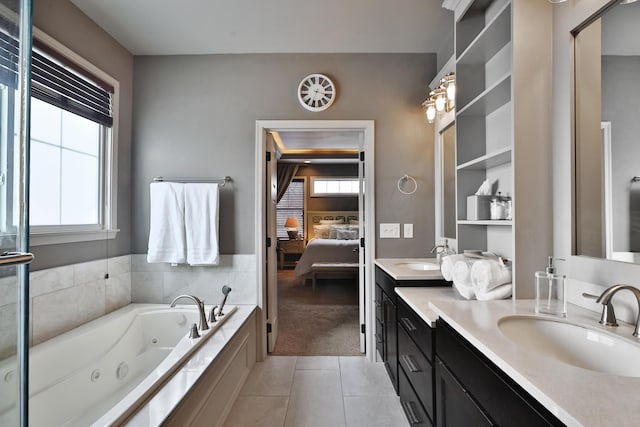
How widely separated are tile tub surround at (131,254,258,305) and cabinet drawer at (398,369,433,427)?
1.36 metres

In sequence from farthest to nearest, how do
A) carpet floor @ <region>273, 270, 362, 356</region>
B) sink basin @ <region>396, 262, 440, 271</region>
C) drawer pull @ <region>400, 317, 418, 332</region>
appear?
carpet floor @ <region>273, 270, 362, 356</region> → sink basin @ <region>396, 262, 440, 271</region> → drawer pull @ <region>400, 317, 418, 332</region>

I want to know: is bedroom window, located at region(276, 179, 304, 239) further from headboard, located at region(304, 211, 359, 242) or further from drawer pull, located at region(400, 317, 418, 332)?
drawer pull, located at region(400, 317, 418, 332)

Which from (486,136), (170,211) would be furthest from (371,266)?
(170,211)

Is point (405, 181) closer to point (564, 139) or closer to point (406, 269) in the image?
point (406, 269)

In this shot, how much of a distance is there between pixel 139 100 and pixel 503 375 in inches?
123

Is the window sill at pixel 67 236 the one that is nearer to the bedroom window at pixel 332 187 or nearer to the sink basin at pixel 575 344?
the sink basin at pixel 575 344

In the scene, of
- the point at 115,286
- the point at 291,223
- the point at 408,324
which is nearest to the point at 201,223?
the point at 115,286

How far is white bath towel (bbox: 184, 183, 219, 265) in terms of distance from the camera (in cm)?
249

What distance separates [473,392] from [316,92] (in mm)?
2363

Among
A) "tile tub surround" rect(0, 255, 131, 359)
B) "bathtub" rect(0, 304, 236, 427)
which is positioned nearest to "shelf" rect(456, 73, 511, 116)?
"bathtub" rect(0, 304, 236, 427)

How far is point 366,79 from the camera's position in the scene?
102 inches

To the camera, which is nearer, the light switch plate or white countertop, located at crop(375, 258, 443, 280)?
white countertop, located at crop(375, 258, 443, 280)

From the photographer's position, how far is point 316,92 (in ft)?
8.43

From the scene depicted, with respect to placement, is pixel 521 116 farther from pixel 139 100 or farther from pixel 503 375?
pixel 139 100
